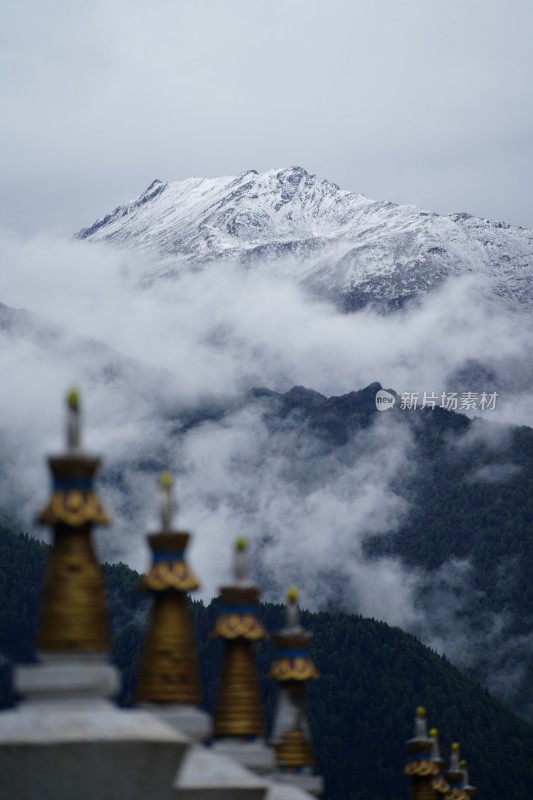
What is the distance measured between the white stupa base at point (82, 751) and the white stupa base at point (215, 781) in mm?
2635

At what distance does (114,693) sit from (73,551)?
2049mm

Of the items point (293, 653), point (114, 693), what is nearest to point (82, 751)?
point (114, 693)

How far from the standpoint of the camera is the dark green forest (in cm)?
15312

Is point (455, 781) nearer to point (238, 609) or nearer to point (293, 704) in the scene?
point (293, 704)

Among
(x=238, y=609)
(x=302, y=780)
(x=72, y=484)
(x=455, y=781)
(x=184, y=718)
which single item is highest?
(x=72, y=484)

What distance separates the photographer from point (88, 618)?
2447 centimetres

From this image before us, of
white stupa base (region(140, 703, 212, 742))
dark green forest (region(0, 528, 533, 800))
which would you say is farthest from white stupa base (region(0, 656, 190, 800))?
dark green forest (region(0, 528, 533, 800))

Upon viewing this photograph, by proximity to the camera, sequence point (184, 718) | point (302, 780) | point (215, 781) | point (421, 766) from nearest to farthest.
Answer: point (215, 781) → point (184, 718) → point (302, 780) → point (421, 766)

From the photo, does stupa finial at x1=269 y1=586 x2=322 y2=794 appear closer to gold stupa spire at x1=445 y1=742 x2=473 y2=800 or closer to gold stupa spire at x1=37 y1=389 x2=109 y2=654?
gold stupa spire at x1=37 y1=389 x2=109 y2=654

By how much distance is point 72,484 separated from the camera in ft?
81.5

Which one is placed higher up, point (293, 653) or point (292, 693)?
point (293, 653)

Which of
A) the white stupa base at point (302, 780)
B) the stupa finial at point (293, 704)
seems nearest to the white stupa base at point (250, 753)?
the white stupa base at point (302, 780)

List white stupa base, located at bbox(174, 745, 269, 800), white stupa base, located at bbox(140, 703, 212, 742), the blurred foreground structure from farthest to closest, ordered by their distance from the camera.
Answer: white stupa base, located at bbox(140, 703, 212, 742) < white stupa base, located at bbox(174, 745, 269, 800) < the blurred foreground structure

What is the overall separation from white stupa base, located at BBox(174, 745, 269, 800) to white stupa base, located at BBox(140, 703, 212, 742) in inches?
25.1
